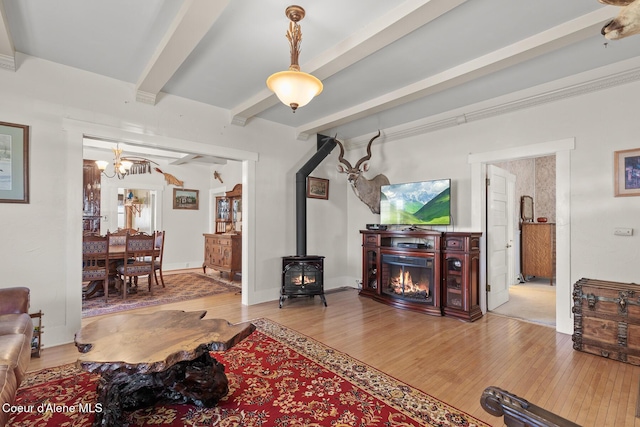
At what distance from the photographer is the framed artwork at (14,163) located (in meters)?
2.96

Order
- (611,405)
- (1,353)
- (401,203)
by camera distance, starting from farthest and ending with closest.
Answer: (401,203)
(611,405)
(1,353)

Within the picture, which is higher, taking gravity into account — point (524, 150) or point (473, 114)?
point (473, 114)

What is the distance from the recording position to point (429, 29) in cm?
255

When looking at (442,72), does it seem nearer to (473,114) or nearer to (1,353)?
(473,114)

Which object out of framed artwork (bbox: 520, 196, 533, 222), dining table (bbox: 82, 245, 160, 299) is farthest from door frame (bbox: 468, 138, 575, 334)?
dining table (bbox: 82, 245, 160, 299)

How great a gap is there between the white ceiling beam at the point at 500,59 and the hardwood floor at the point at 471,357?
2703 millimetres

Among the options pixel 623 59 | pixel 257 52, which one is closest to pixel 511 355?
pixel 623 59

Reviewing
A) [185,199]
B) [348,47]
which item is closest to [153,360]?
Answer: [348,47]

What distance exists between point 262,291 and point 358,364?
2.49 m

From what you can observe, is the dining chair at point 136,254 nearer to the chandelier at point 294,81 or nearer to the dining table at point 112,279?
the dining table at point 112,279

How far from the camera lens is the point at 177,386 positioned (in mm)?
2051

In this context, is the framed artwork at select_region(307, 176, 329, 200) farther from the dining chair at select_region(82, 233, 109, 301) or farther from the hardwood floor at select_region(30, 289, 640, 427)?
the dining chair at select_region(82, 233, 109, 301)

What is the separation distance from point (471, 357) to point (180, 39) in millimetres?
3705

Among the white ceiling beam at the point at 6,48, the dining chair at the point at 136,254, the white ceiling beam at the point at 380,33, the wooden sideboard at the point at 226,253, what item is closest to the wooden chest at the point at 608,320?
the white ceiling beam at the point at 380,33
